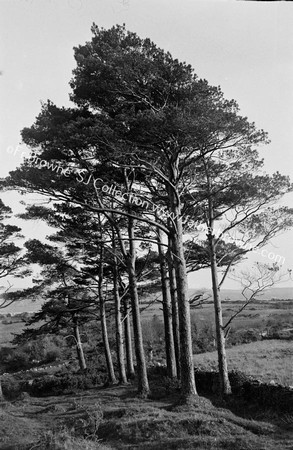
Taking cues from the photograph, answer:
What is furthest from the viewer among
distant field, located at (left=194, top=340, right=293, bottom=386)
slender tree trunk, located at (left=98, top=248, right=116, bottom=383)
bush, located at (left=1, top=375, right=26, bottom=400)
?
bush, located at (left=1, top=375, right=26, bottom=400)

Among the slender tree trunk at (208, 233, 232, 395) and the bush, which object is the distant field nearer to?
the slender tree trunk at (208, 233, 232, 395)

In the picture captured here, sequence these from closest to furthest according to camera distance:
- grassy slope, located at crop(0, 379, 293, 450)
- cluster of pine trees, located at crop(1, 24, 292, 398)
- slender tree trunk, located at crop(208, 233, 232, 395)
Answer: grassy slope, located at crop(0, 379, 293, 450) < cluster of pine trees, located at crop(1, 24, 292, 398) < slender tree trunk, located at crop(208, 233, 232, 395)

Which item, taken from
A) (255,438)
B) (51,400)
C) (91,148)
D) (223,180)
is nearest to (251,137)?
(223,180)

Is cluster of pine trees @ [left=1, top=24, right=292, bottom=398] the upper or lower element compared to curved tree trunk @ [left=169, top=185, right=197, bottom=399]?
upper

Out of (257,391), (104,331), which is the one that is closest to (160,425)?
(257,391)

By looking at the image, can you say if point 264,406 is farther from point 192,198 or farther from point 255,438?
point 192,198

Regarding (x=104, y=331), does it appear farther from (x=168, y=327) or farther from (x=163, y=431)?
(x=163, y=431)

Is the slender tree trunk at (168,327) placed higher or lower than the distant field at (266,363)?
higher

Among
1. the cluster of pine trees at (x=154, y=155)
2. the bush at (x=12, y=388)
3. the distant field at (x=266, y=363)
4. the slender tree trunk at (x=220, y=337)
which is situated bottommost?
the bush at (x=12, y=388)

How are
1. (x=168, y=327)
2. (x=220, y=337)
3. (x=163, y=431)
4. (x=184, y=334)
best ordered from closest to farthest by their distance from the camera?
(x=163, y=431)
(x=184, y=334)
(x=220, y=337)
(x=168, y=327)

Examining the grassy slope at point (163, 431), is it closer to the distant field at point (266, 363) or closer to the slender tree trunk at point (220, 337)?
the slender tree trunk at point (220, 337)

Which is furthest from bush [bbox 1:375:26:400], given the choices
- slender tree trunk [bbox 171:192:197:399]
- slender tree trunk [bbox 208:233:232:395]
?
slender tree trunk [bbox 171:192:197:399]

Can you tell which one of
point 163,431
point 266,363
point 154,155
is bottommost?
point 266,363

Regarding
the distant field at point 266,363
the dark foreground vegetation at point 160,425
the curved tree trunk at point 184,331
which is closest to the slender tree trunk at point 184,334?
the curved tree trunk at point 184,331
